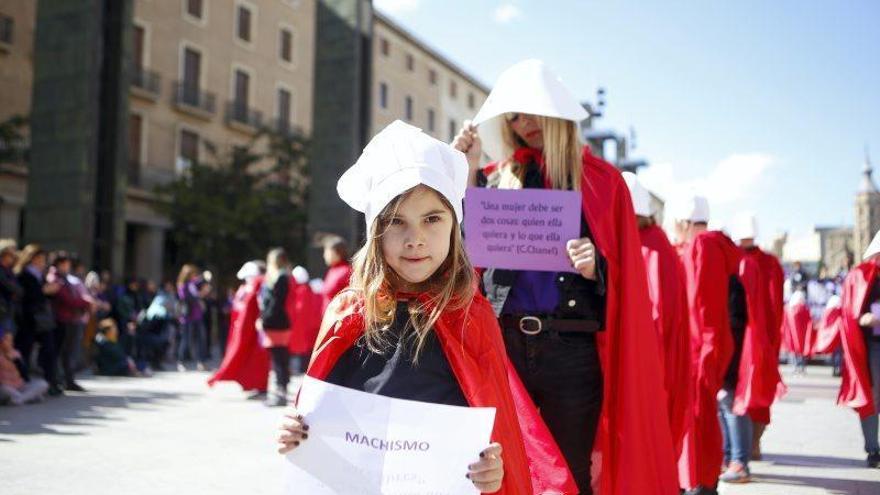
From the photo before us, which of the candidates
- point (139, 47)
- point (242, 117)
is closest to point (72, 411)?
point (139, 47)

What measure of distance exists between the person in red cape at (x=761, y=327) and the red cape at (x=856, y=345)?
1.65ft

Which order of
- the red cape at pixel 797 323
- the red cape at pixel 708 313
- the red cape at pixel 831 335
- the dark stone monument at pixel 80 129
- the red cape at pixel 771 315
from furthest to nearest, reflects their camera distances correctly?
the red cape at pixel 797 323 < the dark stone monument at pixel 80 129 < the red cape at pixel 831 335 < the red cape at pixel 771 315 < the red cape at pixel 708 313

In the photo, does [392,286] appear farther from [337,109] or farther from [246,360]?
[337,109]

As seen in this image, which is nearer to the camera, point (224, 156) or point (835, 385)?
point (835, 385)

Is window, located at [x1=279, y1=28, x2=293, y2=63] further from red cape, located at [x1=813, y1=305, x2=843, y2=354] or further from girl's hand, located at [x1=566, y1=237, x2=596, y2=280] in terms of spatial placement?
girl's hand, located at [x1=566, y1=237, x2=596, y2=280]

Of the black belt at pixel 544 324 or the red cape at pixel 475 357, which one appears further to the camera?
the black belt at pixel 544 324

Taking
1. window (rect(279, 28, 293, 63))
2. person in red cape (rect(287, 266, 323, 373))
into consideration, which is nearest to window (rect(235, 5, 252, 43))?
window (rect(279, 28, 293, 63))

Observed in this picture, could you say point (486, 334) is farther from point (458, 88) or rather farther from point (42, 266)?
point (458, 88)

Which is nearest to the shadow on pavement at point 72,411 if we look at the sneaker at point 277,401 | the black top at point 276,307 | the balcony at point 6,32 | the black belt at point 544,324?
the sneaker at point 277,401

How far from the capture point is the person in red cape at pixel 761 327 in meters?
5.84

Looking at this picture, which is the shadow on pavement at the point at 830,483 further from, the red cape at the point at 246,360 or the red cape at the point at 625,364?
the red cape at the point at 246,360

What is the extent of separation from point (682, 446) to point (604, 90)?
18.8 m

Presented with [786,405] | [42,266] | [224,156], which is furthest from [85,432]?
[224,156]

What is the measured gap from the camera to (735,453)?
5754 millimetres
